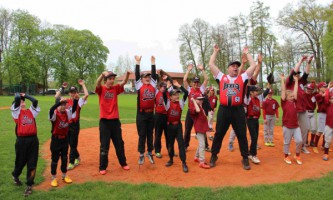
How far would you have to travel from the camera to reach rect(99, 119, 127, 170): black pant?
622cm

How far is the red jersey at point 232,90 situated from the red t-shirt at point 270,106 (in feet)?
9.61

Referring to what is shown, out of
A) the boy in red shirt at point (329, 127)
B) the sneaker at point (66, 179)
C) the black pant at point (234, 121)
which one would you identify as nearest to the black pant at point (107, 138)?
the sneaker at point (66, 179)

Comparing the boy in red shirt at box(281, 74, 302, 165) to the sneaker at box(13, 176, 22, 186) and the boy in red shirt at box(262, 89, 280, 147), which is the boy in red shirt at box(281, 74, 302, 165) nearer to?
the boy in red shirt at box(262, 89, 280, 147)

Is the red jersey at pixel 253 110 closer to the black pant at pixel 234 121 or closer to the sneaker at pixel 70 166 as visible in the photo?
the black pant at pixel 234 121

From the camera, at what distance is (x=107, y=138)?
6.27m

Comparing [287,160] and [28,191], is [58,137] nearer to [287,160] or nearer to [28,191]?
[28,191]

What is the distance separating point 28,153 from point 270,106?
279 inches

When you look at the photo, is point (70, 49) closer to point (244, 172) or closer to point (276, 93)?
point (276, 93)

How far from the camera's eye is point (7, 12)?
183 ft

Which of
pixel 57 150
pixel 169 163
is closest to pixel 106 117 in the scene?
pixel 57 150

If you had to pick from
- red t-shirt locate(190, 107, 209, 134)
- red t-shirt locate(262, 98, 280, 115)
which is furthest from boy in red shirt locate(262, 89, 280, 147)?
red t-shirt locate(190, 107, 209, 134)

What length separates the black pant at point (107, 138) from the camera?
20.4 feet

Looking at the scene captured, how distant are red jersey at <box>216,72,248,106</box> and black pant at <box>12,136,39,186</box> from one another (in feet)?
13.7

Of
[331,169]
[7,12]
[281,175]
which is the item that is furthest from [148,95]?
[7,12]
